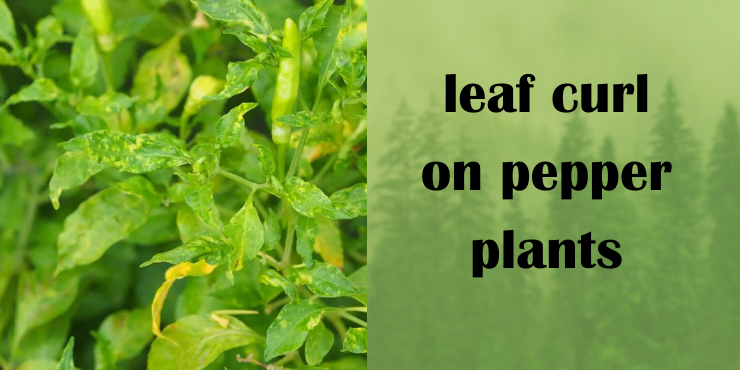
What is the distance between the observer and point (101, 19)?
2.41ft

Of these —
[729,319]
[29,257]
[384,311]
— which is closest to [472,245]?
[384,311]

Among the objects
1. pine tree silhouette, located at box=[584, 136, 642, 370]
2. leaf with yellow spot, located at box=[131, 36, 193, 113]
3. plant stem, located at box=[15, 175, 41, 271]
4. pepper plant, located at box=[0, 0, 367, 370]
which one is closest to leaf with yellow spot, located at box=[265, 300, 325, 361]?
pepper plant, located at box=[0, 0, 367, 370]

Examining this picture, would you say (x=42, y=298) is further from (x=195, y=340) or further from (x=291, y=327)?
(x=291, y=327)

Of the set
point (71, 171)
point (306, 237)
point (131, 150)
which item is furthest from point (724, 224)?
point (71, 171)

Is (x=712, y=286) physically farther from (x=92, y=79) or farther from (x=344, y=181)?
(x=92, y=79)

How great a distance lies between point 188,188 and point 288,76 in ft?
0.41

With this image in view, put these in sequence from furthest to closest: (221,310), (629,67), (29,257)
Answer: (29,257), (221,310), (629,67)

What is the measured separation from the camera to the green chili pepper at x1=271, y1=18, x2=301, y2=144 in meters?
0.54

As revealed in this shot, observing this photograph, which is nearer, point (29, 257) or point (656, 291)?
point (656, 291)

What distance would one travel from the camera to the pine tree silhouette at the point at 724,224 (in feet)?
1.64

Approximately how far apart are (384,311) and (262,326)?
22 centimetres

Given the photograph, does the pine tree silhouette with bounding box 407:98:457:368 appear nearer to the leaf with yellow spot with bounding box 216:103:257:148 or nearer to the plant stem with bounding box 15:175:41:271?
the leaf with yellow spot with bounding box 216:103:257:148

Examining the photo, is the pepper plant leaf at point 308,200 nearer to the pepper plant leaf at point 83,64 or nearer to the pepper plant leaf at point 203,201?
the pepper plant leaf at point 203,201

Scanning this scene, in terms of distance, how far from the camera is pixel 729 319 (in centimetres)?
51
